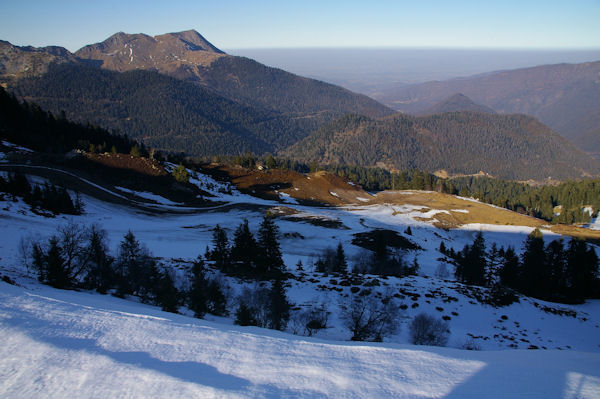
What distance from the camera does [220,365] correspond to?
28.8 feet

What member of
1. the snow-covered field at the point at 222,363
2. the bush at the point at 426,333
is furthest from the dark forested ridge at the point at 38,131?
the snow-covered field at the point at 222,363

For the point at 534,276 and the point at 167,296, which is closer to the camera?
the point at 167,296

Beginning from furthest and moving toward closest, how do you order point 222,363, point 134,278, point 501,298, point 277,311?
point 501,298
point 134,278
point 277,311
point 222,363

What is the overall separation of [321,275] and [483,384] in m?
30.1

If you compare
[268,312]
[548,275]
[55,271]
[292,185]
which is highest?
[55,271]

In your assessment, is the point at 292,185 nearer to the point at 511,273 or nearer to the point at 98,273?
the point at 511,273

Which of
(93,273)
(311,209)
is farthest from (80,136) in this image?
(93,273)

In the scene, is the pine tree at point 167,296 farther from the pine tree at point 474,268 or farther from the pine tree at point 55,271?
the pine tree at point 474,268

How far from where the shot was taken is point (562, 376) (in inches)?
365

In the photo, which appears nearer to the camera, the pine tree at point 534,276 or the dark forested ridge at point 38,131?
the pine tree at point 534,276

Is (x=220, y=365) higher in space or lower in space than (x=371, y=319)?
higher

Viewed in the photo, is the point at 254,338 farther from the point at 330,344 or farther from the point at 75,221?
the point at 75,221

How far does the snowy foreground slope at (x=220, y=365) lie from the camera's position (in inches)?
293

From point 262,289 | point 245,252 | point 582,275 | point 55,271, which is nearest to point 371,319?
point 262,289
